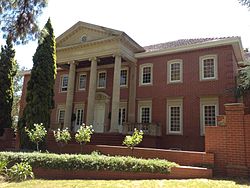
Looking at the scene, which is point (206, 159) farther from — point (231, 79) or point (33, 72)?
point (33, 72)

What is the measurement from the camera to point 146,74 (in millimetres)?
21750

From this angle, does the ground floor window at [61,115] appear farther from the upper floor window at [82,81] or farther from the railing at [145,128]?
the railing at [145,128]

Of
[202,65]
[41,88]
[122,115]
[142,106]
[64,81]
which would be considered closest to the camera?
[41,88]

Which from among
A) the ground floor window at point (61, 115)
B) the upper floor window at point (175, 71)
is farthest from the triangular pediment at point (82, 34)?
the ground floor window at point (61, 115)

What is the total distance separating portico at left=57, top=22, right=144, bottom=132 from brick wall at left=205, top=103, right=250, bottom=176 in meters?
9.75

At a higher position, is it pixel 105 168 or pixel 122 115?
pixel 122 115

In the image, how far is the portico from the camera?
787 inches

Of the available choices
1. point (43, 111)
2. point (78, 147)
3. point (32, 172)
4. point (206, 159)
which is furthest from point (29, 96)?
point (206, 159)

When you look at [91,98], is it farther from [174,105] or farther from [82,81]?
[174,105]

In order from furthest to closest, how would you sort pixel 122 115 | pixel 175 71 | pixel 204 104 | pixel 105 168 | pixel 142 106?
pixel 122 115
pixel 142 106
pixel 175 71
pixel 204 104
pixel 105 168

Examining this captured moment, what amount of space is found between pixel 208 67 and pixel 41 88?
11.9 m

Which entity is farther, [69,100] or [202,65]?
[69,100]

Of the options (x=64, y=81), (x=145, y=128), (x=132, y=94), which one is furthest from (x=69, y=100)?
(x=145, y=128)

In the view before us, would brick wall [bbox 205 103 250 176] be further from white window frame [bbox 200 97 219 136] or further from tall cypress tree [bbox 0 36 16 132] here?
tall cypress tree [bbox 0 36 16 132]
